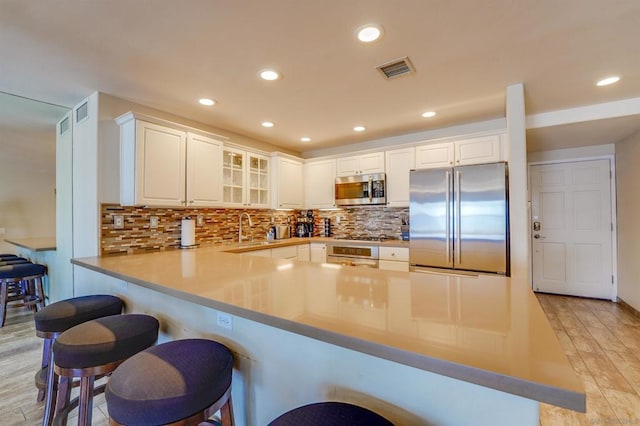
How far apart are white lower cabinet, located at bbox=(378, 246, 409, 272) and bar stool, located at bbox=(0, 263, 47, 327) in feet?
13.9

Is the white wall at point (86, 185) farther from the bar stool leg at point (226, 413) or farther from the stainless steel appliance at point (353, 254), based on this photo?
the stainless steel appliance at point (353, 254)

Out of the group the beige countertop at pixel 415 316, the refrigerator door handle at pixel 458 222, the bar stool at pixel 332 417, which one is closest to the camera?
the beige countertop at pixel 415 316

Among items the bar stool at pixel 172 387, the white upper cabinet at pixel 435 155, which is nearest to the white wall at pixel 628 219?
the white upper cabinet at pixel 435 155

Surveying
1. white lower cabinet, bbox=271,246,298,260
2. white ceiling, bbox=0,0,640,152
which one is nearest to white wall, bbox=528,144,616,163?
white ceiling, bbox=0,0,640,152

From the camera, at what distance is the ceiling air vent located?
2061mm

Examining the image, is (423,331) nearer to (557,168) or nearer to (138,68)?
(138,68)

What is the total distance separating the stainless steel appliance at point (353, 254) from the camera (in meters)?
3.62

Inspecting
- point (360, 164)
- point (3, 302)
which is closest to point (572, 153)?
point (360, 164)

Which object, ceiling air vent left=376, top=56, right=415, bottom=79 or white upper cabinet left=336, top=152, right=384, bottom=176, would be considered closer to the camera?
ceiling air vent left=376, top=56, right=415, bottom=79

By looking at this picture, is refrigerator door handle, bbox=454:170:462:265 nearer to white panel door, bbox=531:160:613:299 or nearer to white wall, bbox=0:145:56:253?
white panel door, bbox=531:160:613:299

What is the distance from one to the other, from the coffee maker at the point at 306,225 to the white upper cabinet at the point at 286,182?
0.34 metres

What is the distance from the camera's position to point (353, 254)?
12.4 feet

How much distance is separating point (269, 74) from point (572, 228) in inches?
190

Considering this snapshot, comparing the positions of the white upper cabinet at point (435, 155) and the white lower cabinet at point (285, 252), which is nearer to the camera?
the white upper cabinet at point (435, 155)
